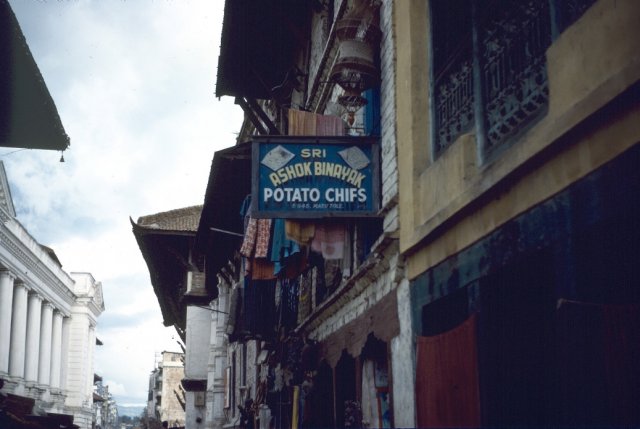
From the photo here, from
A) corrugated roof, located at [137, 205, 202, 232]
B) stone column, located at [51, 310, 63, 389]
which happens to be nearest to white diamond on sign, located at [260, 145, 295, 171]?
corrugated roof, located at [137, 205, 202, 232]

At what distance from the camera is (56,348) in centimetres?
5412

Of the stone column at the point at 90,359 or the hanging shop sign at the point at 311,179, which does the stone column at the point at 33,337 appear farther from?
the hanging shop sign at the point at 311,179

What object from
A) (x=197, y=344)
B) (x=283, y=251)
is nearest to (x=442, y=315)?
(x=283, y=251)

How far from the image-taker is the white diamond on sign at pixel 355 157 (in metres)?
8.77

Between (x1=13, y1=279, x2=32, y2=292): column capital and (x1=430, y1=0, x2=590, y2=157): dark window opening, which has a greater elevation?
(x1=13, y1=279, x2=32, y2=292): column capital

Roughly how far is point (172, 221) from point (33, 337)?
905 inches

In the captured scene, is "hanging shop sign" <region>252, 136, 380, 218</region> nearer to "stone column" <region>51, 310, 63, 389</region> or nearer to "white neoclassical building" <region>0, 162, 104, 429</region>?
"white neoclassical building" <region>0, 162, 104, 429</region>

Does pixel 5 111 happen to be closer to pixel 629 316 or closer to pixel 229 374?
pixel 629 316

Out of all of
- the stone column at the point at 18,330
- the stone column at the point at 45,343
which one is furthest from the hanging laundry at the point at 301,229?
the stone column at the point at 45,343

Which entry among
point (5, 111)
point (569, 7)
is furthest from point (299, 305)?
point (569, 7)

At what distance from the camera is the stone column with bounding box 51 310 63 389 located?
5362 cm

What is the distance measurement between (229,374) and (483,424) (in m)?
18.3

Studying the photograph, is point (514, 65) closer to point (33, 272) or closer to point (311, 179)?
point (311, 179)

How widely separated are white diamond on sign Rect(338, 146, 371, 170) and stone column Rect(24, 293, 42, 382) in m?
41.1
